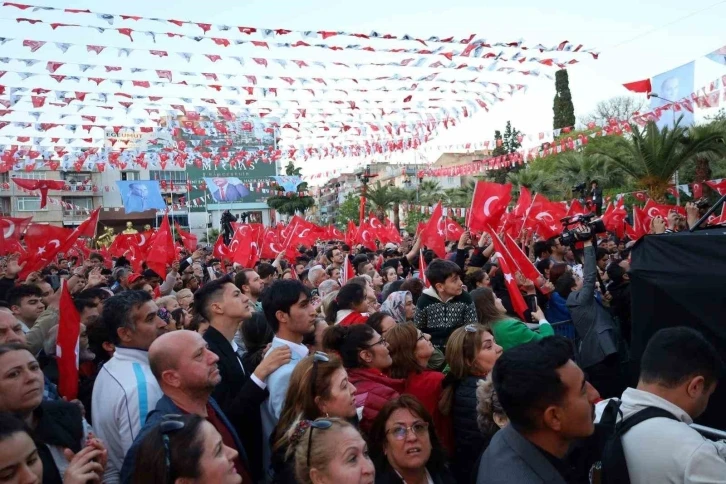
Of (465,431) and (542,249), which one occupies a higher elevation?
(542,249)

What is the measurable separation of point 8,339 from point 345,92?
519 inches

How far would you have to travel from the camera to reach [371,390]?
401 cm

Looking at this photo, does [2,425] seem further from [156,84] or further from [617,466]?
[156,84]

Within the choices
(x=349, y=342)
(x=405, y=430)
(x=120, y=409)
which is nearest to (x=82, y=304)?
(x=120, y=409)

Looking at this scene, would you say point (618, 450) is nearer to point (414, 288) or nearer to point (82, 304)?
point (82, 304)

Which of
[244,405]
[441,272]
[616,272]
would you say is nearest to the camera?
[244,405]

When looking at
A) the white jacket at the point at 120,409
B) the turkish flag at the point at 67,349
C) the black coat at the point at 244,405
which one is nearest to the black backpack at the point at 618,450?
the black coat at the point at 244,405

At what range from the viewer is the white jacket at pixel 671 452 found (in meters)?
2.52

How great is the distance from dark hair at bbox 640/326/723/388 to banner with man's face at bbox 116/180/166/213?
41.3 metres

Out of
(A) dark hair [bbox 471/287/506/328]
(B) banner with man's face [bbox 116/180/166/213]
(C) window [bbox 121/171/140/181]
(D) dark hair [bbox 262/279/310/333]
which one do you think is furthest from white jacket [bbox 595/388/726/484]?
(C) window [bbox 121/171/140/181]

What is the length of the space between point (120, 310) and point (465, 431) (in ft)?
7.70

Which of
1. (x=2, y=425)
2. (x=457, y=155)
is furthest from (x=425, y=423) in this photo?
(x=457, y=155)

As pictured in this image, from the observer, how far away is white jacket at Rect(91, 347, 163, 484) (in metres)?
3.69

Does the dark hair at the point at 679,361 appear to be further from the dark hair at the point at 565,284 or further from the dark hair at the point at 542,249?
the dark hair at the point at 542,249
